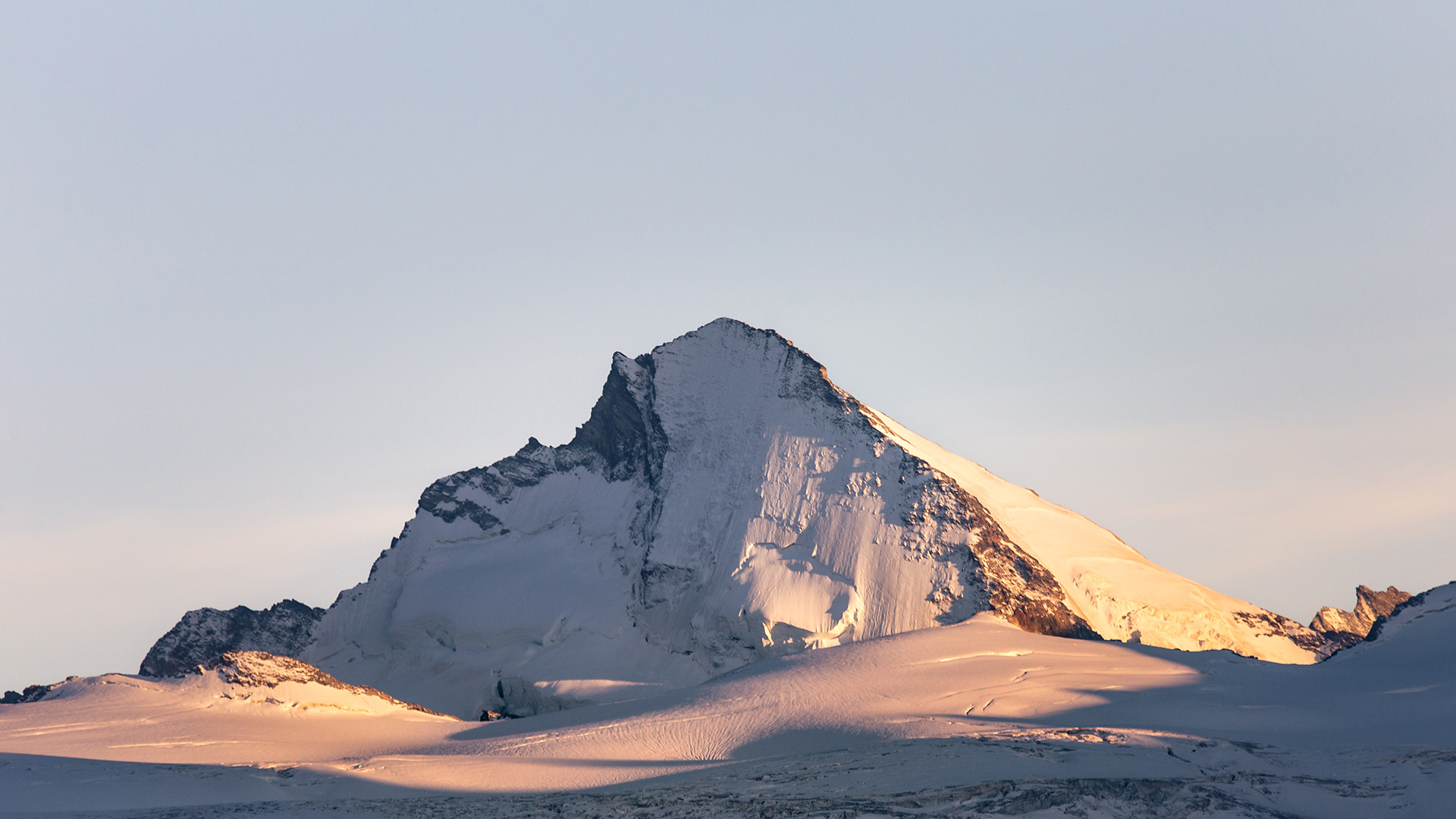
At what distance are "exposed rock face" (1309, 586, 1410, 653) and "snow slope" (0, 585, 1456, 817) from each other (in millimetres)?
27183

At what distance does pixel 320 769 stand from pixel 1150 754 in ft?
88.5

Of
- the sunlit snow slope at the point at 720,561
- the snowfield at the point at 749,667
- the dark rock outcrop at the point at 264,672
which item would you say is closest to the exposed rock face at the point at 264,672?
the dark rock outcrop at the point at 264,672

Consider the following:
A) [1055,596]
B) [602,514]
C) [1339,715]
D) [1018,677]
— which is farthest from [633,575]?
[1339,715]

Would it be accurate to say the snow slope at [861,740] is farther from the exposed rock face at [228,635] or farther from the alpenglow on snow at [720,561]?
the exposed rock face at [228,635]

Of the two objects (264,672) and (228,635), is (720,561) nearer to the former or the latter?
(264,672)

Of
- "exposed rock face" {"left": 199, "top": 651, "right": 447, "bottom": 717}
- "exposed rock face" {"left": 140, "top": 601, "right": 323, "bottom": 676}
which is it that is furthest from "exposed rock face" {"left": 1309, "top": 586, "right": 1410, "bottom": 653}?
"exposed rock face" {"left": 140, "top": 601, "right": 323, "bottom": 676}

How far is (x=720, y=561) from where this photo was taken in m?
75.2

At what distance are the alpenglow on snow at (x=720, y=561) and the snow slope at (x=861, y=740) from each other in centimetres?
1147

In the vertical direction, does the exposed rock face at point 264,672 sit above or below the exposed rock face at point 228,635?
below

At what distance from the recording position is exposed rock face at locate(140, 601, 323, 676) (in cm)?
8406

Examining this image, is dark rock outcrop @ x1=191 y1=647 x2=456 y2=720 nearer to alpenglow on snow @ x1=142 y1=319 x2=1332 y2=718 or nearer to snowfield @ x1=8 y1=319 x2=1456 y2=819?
snowfield @ x1=8 y1=319 x2=1456 y2=819

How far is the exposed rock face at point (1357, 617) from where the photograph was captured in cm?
8125

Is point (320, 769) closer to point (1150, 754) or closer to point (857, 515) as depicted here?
point (1150, 754)

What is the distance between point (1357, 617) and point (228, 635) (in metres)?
78.6
